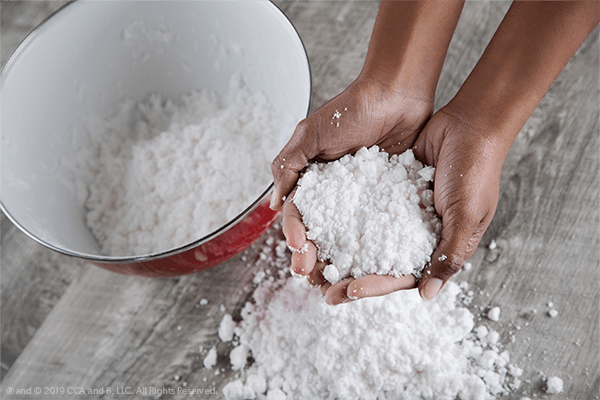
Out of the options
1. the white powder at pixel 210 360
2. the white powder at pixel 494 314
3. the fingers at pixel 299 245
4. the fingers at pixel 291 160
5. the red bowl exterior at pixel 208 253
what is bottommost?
the white powder at pixel 210 360

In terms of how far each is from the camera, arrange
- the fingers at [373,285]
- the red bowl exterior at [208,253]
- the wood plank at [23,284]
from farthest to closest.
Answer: the wood plank at [23,284] → the red bowl exterior at [208,253] → the fingers at [373,285]

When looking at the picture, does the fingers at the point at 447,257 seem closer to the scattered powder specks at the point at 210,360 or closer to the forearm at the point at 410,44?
the forearm at the point at 410,44

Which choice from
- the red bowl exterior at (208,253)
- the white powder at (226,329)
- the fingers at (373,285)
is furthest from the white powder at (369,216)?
the white powder at (226,329)

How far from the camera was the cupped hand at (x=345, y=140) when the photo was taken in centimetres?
74

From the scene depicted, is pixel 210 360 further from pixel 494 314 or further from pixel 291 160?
pixel 494 314

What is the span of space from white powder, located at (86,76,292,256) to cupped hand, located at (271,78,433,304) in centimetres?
18

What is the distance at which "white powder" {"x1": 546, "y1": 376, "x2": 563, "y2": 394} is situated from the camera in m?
0.89

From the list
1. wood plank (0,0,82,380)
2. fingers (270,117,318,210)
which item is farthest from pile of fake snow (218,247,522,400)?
wood plank (0,0,82,380)

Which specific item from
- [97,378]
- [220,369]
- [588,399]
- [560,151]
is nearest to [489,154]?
[560,151]

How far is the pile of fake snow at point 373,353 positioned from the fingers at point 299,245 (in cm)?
18

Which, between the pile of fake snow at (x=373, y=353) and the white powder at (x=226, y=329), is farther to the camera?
the white powder at (x=226, y=329)

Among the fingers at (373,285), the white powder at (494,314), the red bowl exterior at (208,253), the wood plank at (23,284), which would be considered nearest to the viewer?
the fingers at (373,285)

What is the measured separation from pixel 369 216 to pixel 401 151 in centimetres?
20

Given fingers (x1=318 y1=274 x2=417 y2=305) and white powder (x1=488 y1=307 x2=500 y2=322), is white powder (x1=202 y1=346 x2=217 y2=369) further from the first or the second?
white powder (x1=488 y1=307 x2=500 y2=322)
